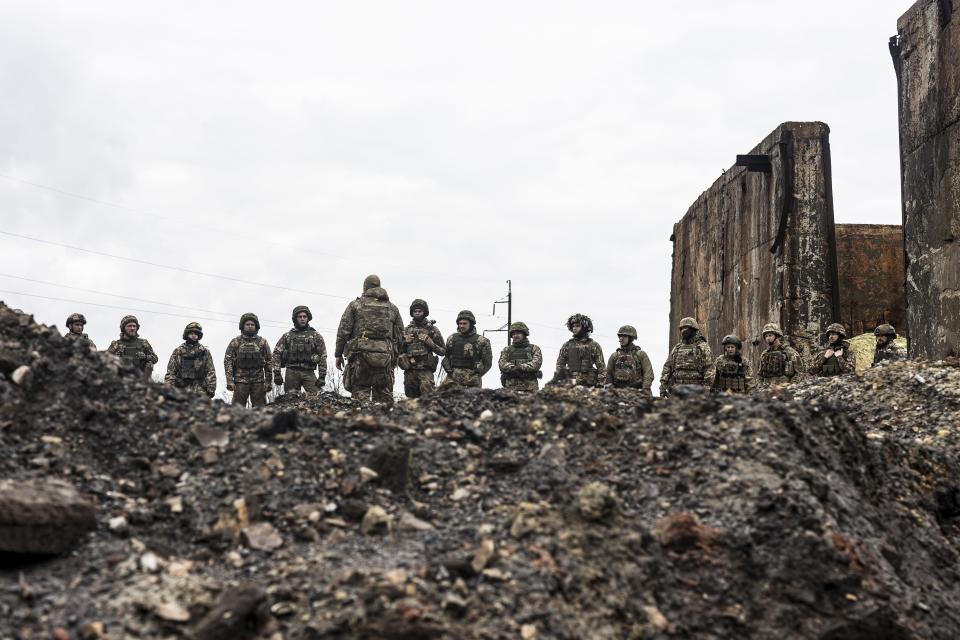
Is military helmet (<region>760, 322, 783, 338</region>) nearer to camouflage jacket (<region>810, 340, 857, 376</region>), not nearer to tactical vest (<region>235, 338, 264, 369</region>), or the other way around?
camouflage jacket (<region>810, 340, 857, 376</region>)

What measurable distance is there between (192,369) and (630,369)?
5340mm

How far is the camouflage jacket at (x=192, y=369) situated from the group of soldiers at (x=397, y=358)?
0.01 meters

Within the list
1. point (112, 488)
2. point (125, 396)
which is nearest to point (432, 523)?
point (112, 488)

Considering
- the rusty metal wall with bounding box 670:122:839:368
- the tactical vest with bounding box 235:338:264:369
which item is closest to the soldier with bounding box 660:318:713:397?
the rusty metal wall with bounding box 670:122:839:368

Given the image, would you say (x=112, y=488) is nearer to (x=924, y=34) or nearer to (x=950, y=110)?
(x=950, y=110)

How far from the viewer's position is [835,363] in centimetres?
1262

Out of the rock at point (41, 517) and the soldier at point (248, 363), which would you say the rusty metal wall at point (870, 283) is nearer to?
the soldier at point (248, 363)

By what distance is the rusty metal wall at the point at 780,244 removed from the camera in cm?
1349

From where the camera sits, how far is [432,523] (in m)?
5.19

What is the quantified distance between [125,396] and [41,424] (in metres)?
0.64

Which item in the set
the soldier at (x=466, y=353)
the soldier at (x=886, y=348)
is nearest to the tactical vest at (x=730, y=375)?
the soldier at (x=886, y=348)

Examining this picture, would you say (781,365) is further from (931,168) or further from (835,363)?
(931,168)

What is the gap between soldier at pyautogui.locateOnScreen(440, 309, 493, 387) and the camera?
12.0 metres

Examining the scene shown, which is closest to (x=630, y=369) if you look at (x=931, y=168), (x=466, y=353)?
(x=466, y=353)
